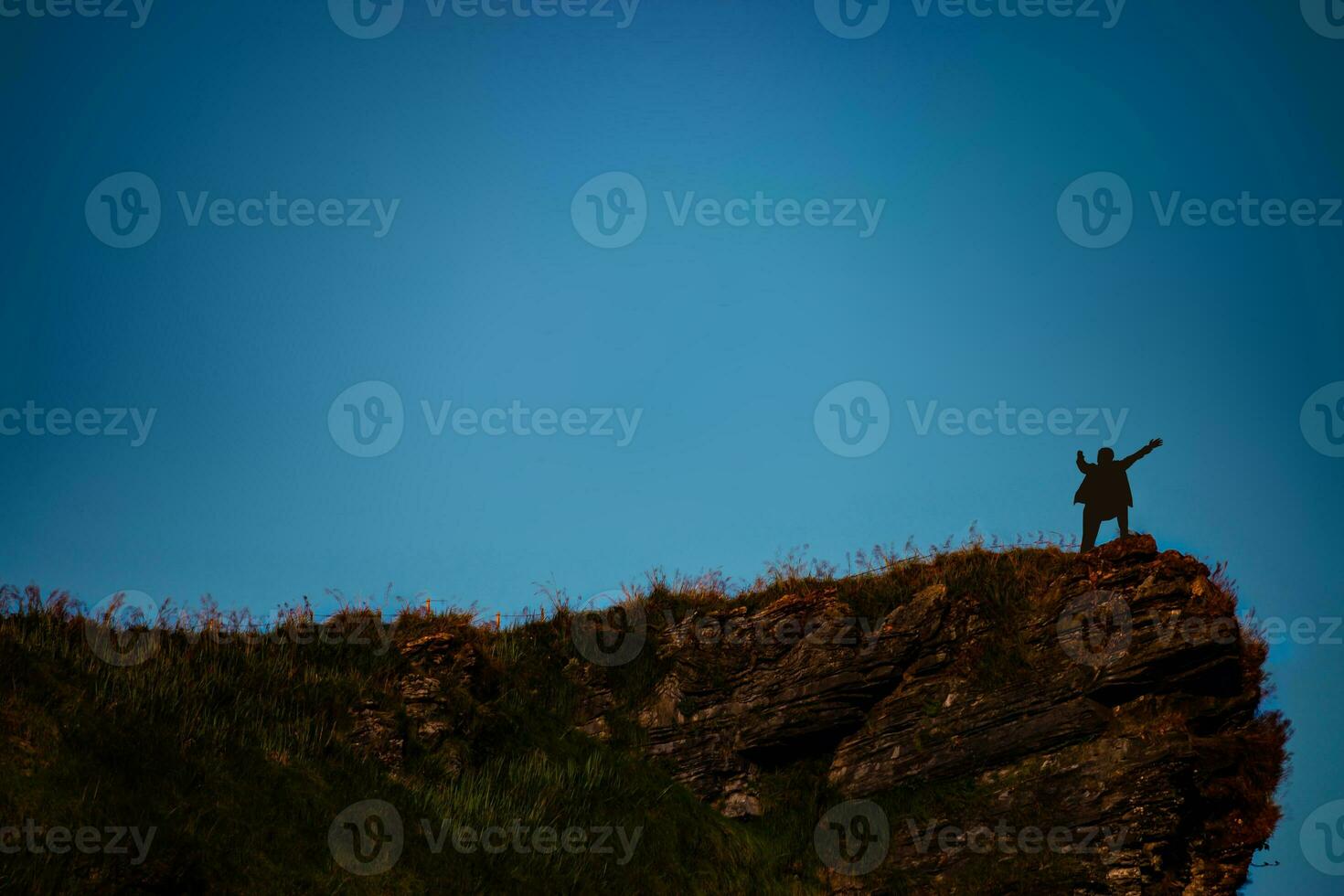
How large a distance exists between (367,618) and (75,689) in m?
5.73

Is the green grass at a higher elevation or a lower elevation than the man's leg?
lower

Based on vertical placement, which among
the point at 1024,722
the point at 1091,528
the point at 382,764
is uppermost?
the point at 1091,528

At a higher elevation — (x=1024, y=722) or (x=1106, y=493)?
(x=1106, y=493)

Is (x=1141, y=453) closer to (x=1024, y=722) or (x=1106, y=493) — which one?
(x=1106, y=493)

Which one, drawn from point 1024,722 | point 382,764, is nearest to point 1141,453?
point 1024,722

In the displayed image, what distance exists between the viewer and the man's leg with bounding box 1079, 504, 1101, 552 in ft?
61.0

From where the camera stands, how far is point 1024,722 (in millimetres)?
16953

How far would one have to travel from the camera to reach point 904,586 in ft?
63.8

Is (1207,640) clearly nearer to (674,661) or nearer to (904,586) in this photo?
(904,586)

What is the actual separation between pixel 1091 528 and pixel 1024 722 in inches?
165

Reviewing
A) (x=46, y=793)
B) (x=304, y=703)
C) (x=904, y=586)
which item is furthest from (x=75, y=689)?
(x=904, y=586)

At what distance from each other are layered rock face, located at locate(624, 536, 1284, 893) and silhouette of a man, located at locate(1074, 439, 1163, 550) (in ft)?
2.35

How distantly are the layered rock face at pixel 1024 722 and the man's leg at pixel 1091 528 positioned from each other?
59 cm

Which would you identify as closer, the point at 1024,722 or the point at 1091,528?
the point at 1024,722
